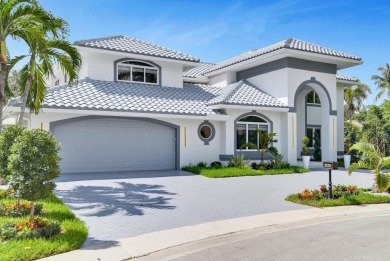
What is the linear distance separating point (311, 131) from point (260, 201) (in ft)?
55.6

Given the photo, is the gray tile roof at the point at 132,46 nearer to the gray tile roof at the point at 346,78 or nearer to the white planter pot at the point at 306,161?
the white planter pot at the point at 306,161

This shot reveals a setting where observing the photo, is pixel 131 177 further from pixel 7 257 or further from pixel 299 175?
pixel 7 257

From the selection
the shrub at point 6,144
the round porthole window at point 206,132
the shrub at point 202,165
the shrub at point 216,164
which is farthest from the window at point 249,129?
the shrub at point 6,144

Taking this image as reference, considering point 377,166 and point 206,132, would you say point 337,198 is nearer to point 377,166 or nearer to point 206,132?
point 377,166

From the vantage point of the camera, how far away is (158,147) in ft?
60.7

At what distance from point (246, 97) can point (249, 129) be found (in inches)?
80.7

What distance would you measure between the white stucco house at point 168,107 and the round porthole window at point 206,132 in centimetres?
6

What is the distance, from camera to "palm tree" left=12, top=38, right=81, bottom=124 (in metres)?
11.3

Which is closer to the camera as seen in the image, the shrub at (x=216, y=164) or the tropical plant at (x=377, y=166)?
the tropical plant at (x=377, y=166)

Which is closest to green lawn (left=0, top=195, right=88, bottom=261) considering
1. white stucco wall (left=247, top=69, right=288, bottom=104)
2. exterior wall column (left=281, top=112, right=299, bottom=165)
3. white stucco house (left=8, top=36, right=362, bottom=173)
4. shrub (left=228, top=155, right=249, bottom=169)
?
white stucco house (left=8, top=36, right=362, bottom=173)

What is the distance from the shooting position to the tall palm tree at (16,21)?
31.1 ft

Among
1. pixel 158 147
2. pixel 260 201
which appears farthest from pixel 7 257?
pixel 158 147

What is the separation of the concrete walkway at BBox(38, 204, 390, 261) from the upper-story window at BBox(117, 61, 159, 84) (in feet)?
46.4

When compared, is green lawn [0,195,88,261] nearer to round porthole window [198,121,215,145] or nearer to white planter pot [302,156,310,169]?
round porthole window [198,121,215,145]
